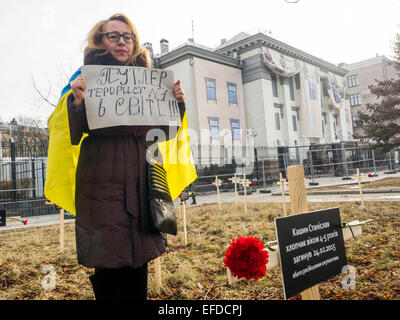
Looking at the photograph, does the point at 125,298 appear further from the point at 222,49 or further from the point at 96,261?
the point at 222,49

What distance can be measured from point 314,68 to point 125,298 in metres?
33.3

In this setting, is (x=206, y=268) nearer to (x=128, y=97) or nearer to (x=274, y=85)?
(x=128, y=97)

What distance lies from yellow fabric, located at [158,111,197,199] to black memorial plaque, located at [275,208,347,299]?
721mm

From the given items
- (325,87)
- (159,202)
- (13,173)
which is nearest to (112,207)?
(159,202)

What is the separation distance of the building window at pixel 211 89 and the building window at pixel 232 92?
1.74m

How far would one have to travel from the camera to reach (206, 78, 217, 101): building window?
22953mm

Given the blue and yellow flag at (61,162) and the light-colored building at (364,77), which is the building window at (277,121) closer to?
the light-colored building at (364,77)

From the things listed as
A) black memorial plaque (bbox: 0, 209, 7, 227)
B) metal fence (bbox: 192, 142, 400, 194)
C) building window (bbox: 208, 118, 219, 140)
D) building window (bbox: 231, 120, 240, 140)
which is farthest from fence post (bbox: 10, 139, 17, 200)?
building window (bbox: 231, 120, 240, 140)

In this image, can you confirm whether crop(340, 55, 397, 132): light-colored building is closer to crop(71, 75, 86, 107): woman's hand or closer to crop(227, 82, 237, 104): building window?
crop(227, 82, 237, 104): building window

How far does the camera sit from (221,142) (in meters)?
23.3

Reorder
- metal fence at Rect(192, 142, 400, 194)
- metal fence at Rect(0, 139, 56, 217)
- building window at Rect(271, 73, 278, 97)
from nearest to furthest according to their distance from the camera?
metal fence at Rect(0, 139, 56, 217), metal fence at Rect(192, 142, 400, 194), building window at Rect(271, 73, 278, 97)

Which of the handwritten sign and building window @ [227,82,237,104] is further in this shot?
building window @ [227,82,237,104]

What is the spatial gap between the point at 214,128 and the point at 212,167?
204 inches

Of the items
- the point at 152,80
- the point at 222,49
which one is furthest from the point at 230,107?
the point at 152,80
